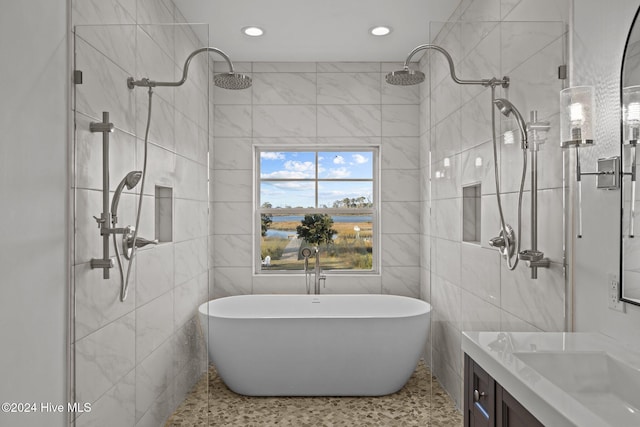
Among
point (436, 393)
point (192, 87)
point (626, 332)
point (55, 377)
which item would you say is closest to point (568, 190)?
point (626, 332)

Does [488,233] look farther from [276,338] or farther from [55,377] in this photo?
[55,377]

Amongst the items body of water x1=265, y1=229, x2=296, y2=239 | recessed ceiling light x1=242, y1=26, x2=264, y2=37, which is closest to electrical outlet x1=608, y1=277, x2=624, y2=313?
recessed ceiling light x1=242, y1=26, x2=264, y2=37

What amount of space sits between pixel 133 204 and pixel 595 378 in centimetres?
195

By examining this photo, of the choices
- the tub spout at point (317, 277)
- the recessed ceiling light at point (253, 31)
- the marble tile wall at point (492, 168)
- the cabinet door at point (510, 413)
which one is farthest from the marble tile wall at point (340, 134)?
the cabinet door at point (510, 413)

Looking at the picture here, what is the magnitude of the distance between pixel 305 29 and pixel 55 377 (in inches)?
118

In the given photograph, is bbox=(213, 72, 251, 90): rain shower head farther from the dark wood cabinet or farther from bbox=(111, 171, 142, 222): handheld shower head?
the dark wood cabinet

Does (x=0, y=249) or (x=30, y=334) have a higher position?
(x=0, y=249)

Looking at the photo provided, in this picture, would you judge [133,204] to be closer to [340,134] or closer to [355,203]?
[340,134]

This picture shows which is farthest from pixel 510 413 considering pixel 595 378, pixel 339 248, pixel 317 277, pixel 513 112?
pixel 339 248

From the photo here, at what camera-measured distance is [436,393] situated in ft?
7.74

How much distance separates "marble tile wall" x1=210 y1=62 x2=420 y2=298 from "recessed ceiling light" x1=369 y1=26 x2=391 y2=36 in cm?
75

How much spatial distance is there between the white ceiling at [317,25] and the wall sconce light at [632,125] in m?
1.51

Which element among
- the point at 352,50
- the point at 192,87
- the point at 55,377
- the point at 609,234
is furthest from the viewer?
the point at 352,50

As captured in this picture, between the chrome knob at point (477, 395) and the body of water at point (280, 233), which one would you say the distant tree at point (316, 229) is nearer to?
the body of water at point (280, 233)
